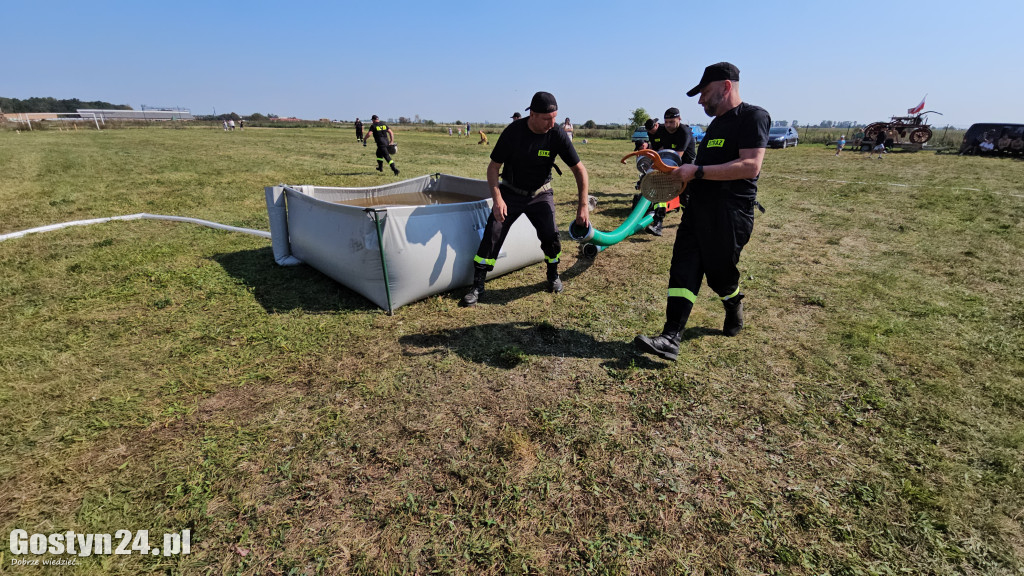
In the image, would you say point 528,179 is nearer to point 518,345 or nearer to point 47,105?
point 518,345

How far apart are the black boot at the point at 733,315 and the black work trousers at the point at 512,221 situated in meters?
1.74

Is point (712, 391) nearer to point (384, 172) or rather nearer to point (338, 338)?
point (338, 338)

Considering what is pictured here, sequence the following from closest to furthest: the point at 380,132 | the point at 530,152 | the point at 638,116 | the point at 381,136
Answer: the point at 530,152
the point at 380,132
the point at 381,136
the point at 638,116

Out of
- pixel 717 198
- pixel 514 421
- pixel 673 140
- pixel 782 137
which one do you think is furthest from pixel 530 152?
pixel 782 137

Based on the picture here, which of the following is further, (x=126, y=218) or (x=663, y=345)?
(x=126, y=218)

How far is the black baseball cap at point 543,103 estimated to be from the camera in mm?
3701

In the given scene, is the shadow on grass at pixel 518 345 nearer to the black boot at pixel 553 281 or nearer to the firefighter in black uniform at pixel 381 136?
A: the black boot at pixel 553 281

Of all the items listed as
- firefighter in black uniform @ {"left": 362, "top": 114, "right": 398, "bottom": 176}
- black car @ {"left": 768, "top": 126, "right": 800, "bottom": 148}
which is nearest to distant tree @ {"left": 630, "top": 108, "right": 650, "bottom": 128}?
black car @ {"left": 768, "top": 126, "right": 800, "bottom": 148}

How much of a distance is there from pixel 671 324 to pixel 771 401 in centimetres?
83

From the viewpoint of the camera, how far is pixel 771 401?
2.90 m

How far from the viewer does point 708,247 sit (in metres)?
3.12

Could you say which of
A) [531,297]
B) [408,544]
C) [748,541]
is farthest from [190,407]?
[748,541]

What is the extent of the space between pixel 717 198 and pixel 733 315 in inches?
46.1

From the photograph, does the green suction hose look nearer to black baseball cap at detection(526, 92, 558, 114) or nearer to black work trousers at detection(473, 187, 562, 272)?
black work trousers at detection(473, 187, 562, 272)
